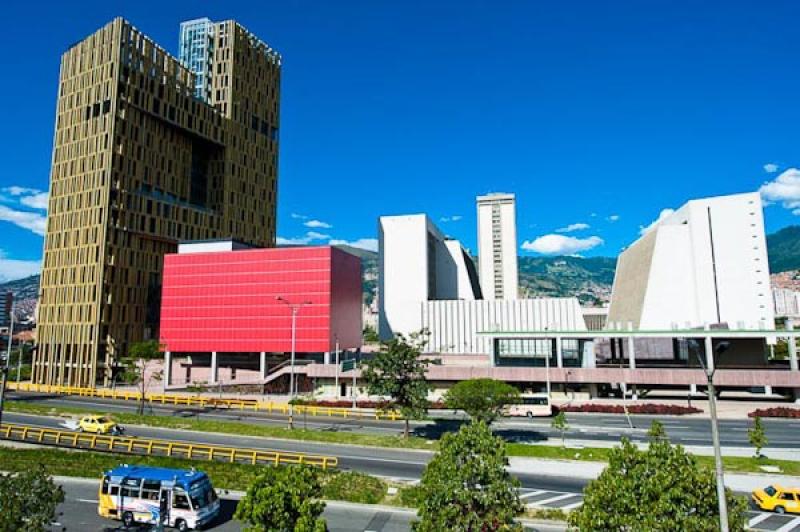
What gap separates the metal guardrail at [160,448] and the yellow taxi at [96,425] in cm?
300

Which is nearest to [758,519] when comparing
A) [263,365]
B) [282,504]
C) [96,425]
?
[282,504]

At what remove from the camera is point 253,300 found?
89250mm

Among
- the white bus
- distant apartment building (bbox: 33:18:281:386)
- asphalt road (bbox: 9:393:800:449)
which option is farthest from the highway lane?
distant apartment building (bbox: 33:18:281:386)

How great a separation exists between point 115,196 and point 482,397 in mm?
91060

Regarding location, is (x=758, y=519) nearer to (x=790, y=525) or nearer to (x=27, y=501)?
(x=790, y=525)

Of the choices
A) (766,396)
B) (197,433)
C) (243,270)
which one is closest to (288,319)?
(243,270)

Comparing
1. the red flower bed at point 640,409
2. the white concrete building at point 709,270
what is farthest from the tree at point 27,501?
the white concrete building at point 709,270

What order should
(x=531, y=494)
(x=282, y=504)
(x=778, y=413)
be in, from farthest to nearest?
(x=778, y=413)
(x=531, y=494)
(x=282, y=504)

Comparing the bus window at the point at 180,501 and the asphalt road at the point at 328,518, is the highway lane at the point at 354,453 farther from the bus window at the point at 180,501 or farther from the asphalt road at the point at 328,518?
the bus window at the point at 180,501

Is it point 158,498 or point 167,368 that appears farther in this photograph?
point 167,368

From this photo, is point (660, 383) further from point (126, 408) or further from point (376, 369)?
point (126, 408)

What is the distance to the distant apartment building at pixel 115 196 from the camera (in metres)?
97.4

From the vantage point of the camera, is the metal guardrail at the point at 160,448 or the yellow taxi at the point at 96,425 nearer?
the metal guardrail at the point at 160,448

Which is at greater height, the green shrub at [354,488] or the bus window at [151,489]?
the bus window at [151,489]
